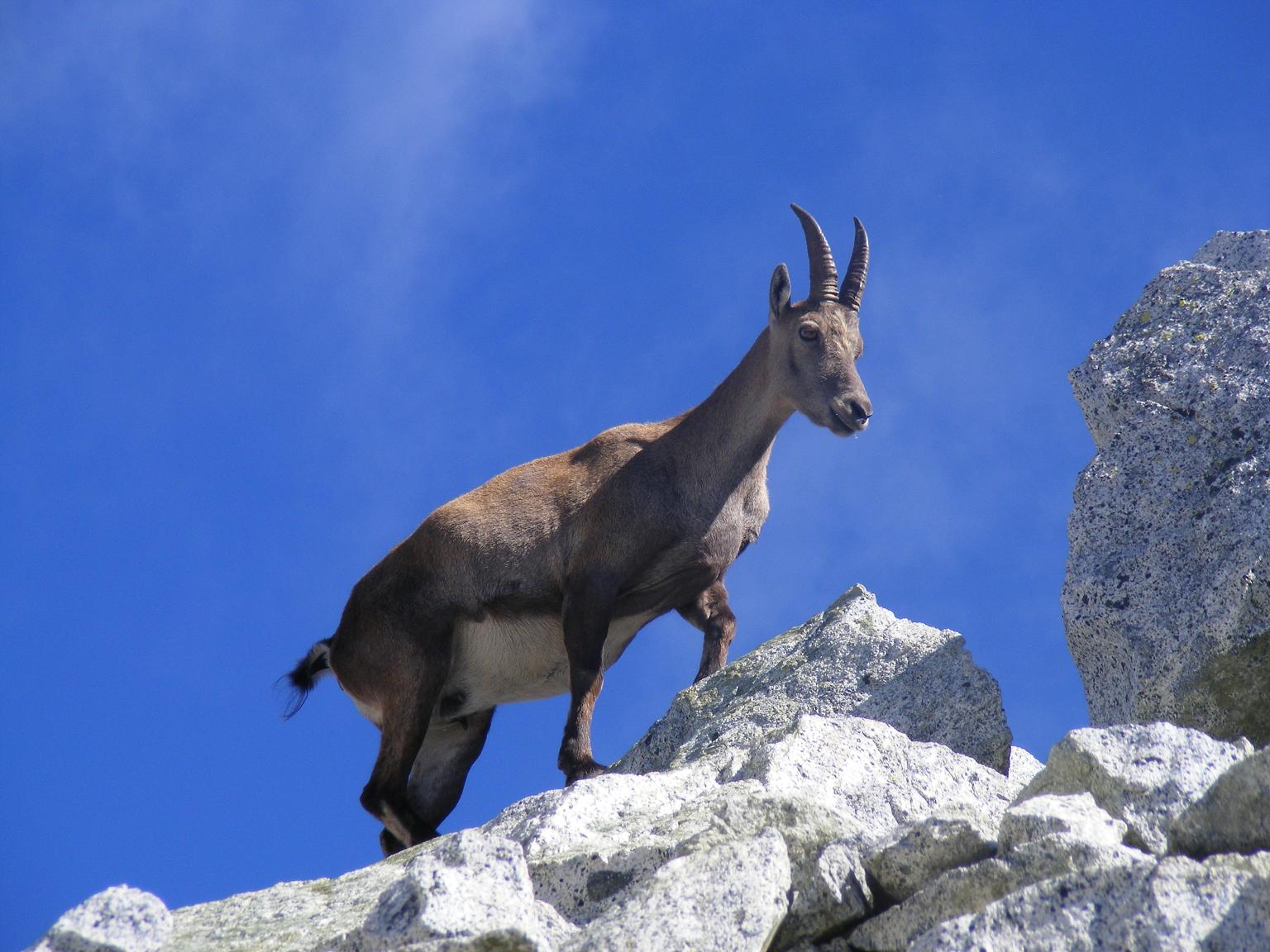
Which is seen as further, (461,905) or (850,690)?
(850,690)

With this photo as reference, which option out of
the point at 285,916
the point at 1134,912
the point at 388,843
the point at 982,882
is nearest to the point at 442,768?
the point at 388,843

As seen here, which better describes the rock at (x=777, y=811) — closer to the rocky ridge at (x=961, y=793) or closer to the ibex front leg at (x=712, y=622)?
the rocky ridge at (x=961, y=793)

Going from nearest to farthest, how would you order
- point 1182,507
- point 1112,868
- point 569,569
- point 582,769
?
point 1112,868
point 1182,507
point 582,769
point 569,569

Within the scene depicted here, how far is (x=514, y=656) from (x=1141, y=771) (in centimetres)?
556

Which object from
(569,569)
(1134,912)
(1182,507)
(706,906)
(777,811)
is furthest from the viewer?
(569,569)

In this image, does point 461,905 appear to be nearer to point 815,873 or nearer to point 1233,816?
point 815,873

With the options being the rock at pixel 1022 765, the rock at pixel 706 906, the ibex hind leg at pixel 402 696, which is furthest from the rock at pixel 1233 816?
the ibex hind leg at pixel 402 696

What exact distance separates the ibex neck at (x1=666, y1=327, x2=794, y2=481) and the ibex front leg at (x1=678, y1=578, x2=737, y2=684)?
81 cm

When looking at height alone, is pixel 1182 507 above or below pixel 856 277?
below

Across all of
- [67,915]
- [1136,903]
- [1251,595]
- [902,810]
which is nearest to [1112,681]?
[1251,595]

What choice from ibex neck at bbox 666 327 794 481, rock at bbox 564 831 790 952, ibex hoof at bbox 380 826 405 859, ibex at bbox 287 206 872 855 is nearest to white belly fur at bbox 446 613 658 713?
ibex at bbox 287 206 872 855

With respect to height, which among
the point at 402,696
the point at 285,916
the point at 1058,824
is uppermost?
the point at 402,696

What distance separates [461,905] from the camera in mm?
3773

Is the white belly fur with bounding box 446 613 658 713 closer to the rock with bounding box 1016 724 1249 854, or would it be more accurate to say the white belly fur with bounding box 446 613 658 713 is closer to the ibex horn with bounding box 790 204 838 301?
the ibex horn with bounding box 790 204 838 301
